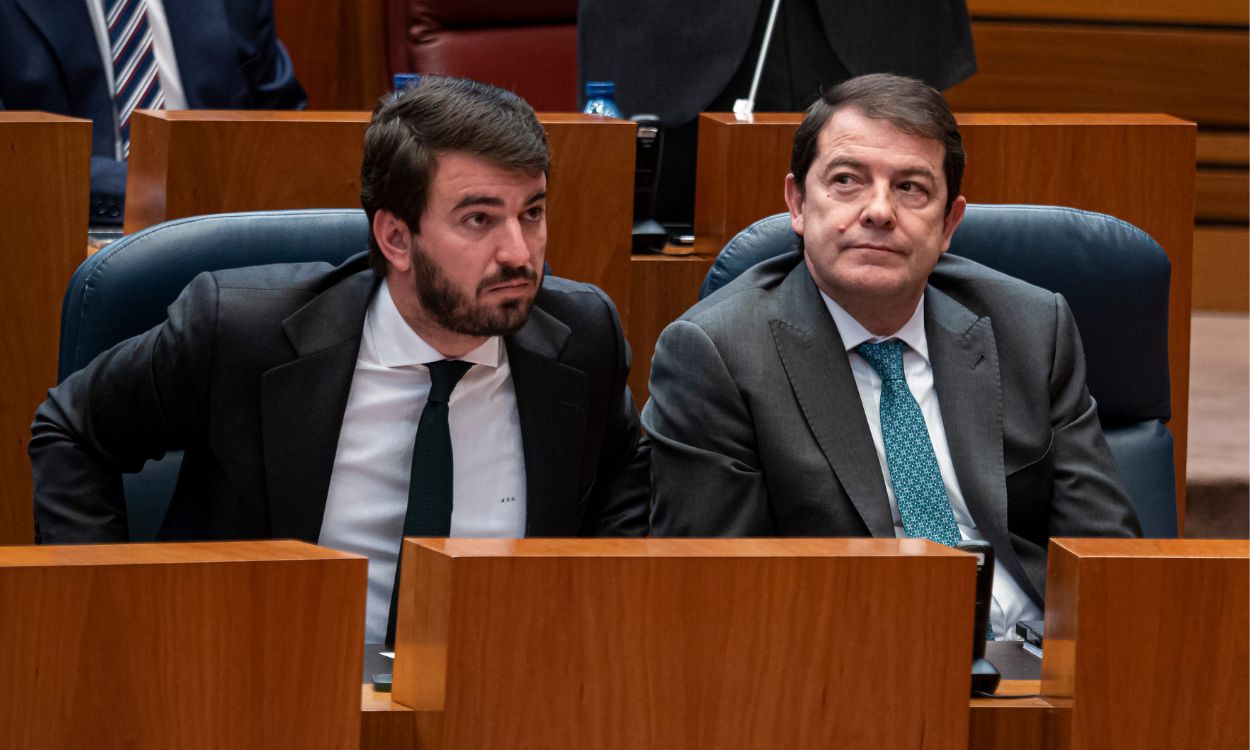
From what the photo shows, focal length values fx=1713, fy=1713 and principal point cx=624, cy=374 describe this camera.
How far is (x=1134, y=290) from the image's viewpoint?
1.75 metres

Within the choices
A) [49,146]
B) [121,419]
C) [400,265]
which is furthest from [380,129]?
[49,146]

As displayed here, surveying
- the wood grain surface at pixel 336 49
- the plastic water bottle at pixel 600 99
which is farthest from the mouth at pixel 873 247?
the wood grain surface at pixel 336 49

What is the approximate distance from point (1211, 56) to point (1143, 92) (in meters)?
0.16

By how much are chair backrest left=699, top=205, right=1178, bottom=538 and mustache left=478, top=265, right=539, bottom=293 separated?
329 millimetres

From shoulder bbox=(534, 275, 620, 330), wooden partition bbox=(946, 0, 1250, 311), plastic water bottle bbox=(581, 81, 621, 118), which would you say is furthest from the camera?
wooden partition bbox=(946, 0, 1250, 311)

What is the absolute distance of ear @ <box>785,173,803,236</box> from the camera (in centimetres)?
166

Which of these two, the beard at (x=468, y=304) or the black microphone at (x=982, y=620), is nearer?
the black microphone at (x=982, y=620)

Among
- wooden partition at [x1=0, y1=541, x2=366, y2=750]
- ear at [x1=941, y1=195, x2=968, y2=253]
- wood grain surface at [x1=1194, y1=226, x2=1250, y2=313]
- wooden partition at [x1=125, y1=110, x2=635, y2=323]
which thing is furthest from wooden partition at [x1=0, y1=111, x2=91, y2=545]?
wood grain surface at [x1=1194, y1=226, x2=1250, y2=313]

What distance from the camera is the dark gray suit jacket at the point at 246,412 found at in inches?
55.7

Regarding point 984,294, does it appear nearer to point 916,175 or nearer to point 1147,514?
point 916,175

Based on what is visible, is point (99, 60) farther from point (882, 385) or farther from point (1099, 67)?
point (1099, 67)

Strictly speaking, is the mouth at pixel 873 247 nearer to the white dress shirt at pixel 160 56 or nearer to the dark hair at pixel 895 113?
the dark hair at pixel 895 113

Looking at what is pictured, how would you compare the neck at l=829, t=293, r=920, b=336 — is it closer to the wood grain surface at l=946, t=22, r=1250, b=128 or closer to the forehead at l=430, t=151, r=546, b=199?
the forehead at l=430, t=151, r=546, b=199

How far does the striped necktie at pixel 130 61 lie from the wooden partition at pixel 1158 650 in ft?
6.69
